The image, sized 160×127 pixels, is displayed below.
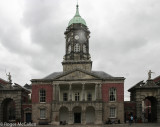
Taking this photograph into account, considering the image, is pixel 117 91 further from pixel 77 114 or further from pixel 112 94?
pixel 77 114

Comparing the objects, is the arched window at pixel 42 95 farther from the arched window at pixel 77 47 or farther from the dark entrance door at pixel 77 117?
the arched window at pixel 77 47

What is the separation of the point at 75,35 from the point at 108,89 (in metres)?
14.0

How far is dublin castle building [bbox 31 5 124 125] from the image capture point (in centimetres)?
5478

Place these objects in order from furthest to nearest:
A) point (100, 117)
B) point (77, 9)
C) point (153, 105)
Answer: point (77, 9) < point (153, 105) < point (100, 117)

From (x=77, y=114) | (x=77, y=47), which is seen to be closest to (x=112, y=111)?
(x=77, y=114)

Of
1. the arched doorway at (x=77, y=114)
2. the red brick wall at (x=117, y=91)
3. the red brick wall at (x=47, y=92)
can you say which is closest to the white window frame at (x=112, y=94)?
the red brick wall at (x=117, y=91)

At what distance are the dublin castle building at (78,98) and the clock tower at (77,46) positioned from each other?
0.47 m

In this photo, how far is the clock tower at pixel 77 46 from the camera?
59938 mm

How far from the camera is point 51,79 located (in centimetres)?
5656

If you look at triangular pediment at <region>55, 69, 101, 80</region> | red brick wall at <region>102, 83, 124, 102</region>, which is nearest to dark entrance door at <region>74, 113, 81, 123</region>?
red brick wall at <region>102, 83, 124, 102</region>

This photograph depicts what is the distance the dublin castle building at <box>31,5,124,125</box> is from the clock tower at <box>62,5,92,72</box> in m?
0.47

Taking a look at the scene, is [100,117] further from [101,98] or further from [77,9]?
[77,9]

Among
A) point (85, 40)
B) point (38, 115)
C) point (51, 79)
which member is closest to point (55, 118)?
point (38, 115)

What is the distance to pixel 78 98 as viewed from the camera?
58469 millimetres
